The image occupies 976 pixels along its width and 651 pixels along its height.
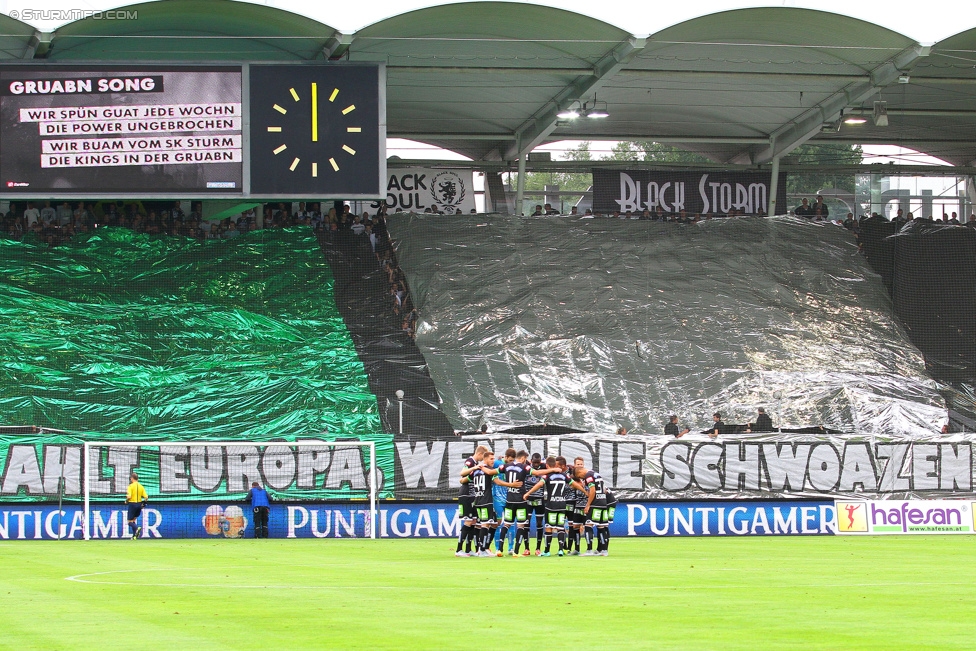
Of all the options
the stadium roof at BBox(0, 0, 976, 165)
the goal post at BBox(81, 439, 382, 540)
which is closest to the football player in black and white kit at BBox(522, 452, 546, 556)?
the goal post at BBox(81, 439, 382, 540)

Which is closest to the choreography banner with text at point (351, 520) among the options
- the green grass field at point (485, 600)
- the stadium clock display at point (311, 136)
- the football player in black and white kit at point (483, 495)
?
the green grass field at point (485, 600)

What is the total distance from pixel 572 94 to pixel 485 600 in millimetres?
24370

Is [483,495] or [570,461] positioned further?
[570,461]

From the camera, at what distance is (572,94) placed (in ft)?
114

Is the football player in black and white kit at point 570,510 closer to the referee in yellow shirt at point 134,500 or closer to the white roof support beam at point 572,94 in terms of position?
the referee in yellow shirt at point 134,500

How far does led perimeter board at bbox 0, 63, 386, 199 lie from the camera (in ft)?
91.5

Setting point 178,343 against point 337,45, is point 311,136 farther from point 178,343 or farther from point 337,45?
point 178,343

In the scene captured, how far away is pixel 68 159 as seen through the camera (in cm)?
2803

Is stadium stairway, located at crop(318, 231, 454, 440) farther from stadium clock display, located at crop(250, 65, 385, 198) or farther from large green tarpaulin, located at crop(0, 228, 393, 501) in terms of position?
stadium clock display, located at crop(250, 65, 385, 198)

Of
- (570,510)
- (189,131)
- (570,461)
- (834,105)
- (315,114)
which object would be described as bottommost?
(570,510)

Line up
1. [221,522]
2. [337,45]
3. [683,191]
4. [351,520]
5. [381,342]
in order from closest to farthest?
[221,522] → [351,520] → [337,45] → [381,342] → [683,191]

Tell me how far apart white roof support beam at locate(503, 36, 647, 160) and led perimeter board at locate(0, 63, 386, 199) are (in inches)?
252

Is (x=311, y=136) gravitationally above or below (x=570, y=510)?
above

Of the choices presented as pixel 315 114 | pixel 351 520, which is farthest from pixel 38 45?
pixel 351 520
